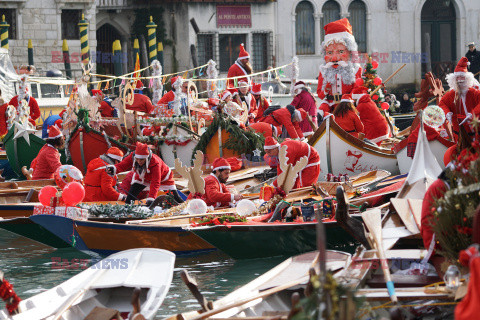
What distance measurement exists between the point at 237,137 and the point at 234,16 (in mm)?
15244

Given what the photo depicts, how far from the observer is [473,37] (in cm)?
2761

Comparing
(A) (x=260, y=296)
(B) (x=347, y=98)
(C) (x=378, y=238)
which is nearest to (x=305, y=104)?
(B) (x=347, y=98)

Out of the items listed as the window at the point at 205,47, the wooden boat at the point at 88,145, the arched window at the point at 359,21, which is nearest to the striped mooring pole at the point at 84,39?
the window at the point at 205,47

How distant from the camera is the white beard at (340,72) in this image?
12.1 meters

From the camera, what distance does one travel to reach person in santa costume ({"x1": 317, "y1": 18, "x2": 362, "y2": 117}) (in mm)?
12172

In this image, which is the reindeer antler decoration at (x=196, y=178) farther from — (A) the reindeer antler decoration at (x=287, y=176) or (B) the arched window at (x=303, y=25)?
(B) the arched window at (x=303, y=25)

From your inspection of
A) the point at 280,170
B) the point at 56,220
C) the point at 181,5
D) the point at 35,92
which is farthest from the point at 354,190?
the point at 181,5

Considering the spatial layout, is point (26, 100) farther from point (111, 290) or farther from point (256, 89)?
point (111, 290)

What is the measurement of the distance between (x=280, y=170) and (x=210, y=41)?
672 inches

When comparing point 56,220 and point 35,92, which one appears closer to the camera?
point 56,220

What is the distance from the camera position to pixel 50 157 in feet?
36.4

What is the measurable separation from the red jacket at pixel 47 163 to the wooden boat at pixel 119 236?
2.61 metres

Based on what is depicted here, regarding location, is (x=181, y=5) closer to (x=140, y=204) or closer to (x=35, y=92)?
(x=35, y=92)

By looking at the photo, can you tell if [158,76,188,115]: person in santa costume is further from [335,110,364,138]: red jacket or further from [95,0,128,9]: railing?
[95,0,128,9]: railing
